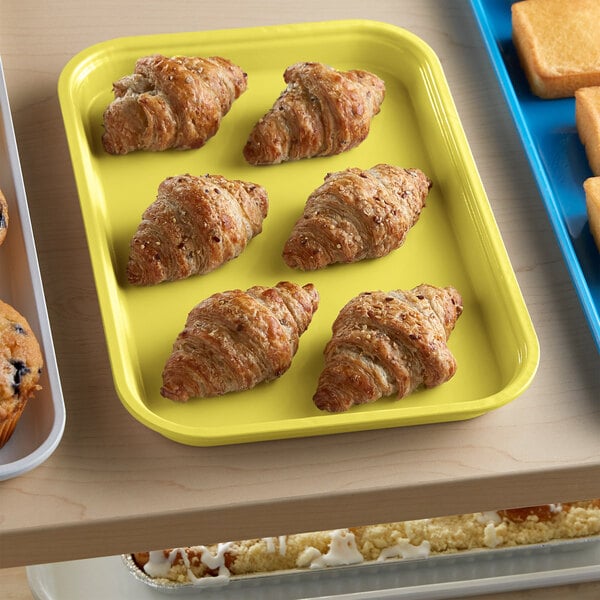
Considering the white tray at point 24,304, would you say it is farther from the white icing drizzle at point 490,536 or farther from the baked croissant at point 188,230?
the white icing drizzle at point 490,536

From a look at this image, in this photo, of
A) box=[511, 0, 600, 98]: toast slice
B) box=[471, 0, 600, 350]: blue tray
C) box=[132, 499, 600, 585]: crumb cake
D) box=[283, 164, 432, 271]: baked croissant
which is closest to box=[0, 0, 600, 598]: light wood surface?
box=[471, 0, 600, 350]: blue tray

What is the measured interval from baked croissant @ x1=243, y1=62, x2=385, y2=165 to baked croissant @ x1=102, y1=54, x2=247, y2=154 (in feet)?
0.25

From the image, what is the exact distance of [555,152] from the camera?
1.61 m

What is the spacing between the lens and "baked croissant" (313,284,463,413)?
1287mm

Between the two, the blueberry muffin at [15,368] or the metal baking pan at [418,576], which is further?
the metal baking pan at [418,576]

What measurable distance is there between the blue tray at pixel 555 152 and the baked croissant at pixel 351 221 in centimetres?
22

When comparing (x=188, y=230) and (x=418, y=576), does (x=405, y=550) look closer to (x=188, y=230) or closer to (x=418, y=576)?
(x=418, y=576)

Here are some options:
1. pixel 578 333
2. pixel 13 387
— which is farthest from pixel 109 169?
pixel 578 333

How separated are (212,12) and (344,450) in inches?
33.6

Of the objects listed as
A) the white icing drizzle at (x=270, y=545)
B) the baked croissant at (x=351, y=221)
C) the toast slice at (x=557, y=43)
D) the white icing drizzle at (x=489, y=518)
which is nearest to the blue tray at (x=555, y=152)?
the toast slice at (x=557, y=43)

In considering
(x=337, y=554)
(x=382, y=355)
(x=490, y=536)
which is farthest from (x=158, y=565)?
(x=382, y=355)

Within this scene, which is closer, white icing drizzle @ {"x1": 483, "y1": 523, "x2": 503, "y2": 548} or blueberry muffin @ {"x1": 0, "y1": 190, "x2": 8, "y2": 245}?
blueberry muffin @ {"x1": 0, "y1": 190, "x2": 8, "y2": 245}

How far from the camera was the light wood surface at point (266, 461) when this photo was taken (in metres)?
1.21

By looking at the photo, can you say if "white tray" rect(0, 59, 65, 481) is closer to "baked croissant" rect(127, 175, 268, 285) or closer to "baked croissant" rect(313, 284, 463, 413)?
"baked croissant" rect(127, 175, 268, 285)
